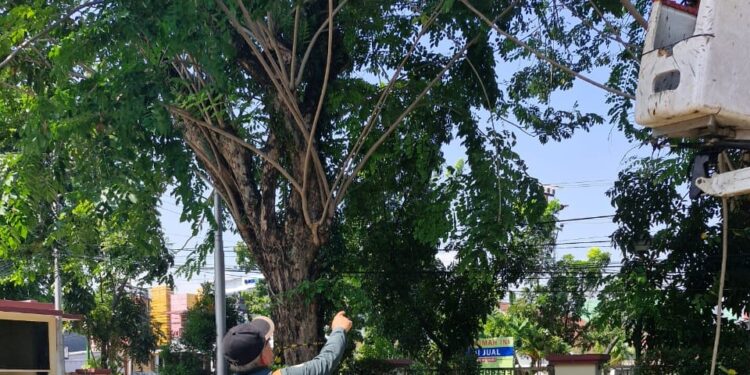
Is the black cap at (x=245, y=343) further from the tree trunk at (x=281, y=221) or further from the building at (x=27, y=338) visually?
the building at (x=27, y=338)

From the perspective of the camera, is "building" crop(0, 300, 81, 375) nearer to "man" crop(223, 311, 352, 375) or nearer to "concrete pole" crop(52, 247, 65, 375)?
"concrete pole" crop(52, 247, 65, 375)

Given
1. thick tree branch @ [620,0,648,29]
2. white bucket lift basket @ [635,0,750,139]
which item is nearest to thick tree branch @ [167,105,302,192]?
thick tree branch @ [620,0,648,29]

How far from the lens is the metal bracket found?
3.66m

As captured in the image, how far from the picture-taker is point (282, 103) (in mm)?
11430

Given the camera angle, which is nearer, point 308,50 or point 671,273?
point 308,50

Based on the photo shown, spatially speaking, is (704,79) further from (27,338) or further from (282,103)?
(27,338)

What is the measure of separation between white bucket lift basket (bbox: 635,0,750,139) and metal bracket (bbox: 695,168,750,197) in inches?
6.2

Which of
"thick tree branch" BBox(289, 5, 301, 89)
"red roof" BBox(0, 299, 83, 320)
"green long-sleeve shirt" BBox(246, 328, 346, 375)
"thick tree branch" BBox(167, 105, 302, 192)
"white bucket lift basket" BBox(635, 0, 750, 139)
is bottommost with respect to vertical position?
"green long-sleeve shirt" BBox(246, 328, 346, 375)

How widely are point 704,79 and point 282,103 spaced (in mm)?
8233

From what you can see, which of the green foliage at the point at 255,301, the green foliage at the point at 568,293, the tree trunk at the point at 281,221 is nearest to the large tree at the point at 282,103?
the tree trunk at the point at 281,221

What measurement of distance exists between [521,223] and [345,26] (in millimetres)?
3844

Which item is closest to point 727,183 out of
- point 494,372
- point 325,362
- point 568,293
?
point 325,362

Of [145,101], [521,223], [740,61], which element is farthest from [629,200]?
[740,61]

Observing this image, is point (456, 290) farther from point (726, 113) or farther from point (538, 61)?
point (726, 113)
